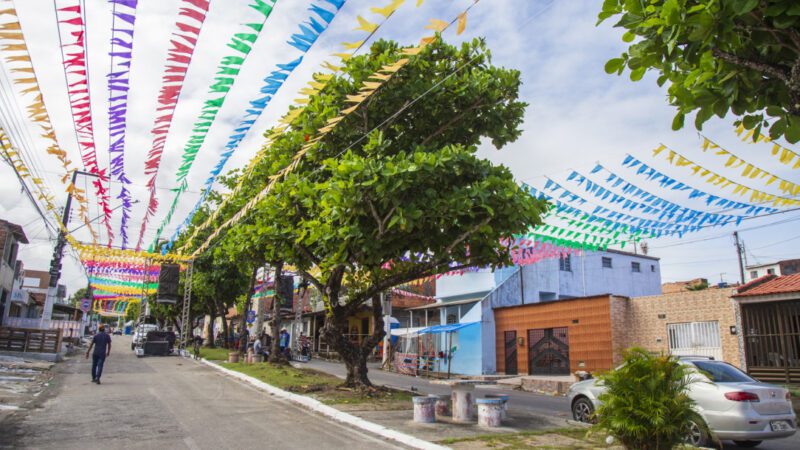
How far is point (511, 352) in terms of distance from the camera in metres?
27.5

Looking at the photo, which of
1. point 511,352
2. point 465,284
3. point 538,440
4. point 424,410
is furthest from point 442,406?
point 465,284

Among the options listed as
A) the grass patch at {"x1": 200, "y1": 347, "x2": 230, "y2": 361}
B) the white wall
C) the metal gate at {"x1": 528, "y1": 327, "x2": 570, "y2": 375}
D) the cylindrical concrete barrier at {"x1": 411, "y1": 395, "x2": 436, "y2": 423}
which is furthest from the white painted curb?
the white wall

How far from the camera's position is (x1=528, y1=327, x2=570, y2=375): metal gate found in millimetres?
24375

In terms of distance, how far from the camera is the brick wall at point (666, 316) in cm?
1911

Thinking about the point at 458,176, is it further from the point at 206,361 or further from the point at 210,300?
the point at 210,300

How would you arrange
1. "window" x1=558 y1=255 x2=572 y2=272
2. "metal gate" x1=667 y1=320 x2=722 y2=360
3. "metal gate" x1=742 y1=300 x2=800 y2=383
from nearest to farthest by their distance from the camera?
"metal gate" x1=742 y1=300 x2=800 y2=383
"metal gate" x1=667 y1=320 x2=722 y2=360
"window" x1=558 y1=255 x2=572 y2=272

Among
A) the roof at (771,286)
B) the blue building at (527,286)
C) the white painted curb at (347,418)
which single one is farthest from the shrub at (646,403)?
the blue building at (527,286)

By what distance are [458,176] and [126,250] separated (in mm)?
21246

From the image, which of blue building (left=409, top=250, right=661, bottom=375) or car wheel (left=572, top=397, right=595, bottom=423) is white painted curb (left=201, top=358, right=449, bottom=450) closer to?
car wheel (left=572, top=397, right=595, bottom=423)

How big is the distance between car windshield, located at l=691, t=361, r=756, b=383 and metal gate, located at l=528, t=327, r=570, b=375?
15272 mm

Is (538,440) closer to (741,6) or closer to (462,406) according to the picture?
(462,406)

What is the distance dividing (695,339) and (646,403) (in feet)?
52.4

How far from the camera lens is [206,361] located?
25.2 m

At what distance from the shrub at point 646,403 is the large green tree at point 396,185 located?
13.0 feet
